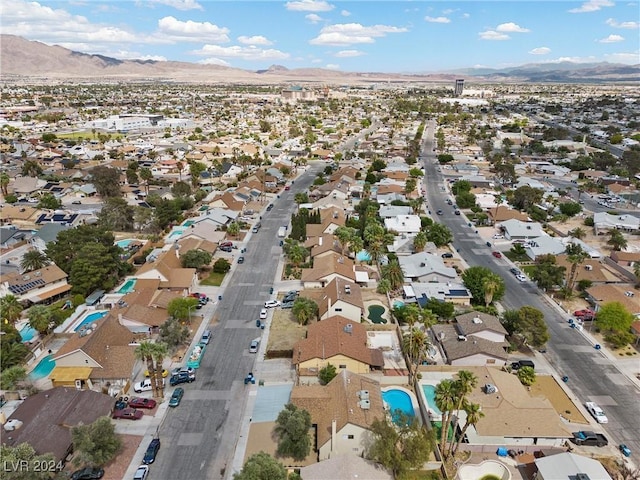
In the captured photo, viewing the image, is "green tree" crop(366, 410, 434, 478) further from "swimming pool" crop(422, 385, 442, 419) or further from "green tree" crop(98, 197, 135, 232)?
"green tree" crop(98, 197, 135, 232)

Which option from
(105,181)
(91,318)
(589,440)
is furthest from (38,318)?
(105,181)

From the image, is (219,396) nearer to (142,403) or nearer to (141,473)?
(142,403)

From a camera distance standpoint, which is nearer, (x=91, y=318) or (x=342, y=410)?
(x=342, y=410)

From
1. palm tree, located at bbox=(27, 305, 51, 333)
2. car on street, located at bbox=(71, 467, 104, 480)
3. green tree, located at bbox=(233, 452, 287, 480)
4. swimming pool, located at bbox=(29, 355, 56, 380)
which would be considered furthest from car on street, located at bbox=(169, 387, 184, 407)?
palm tree, located at bbox=(27, 305, 51, 333)

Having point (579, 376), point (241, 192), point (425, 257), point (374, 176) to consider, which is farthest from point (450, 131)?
point (579, 376)

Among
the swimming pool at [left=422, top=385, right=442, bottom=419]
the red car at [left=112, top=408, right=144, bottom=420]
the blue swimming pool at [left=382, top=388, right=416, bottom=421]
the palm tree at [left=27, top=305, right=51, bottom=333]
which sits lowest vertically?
the blue swimming pool at [left=382, top=388, right=416, bottom=421]

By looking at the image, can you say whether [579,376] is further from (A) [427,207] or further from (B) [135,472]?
(A) [427,207]
